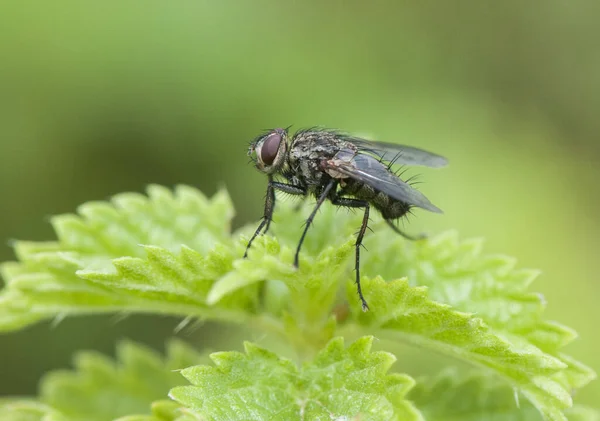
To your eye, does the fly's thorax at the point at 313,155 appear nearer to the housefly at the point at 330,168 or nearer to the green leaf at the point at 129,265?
the housefly at the point at 330,168

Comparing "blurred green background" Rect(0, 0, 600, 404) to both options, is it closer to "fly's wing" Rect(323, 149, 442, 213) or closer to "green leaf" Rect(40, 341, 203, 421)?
"fly's wing" Rect(323, 149, 442, 213)

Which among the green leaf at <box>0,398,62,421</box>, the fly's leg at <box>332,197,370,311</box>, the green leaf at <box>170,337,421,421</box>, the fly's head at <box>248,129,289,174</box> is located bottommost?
the green leaf at <box>0,398,62,421</box>

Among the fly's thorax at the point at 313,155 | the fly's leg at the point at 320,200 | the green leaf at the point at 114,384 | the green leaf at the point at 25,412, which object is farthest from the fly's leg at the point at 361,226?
the green leaf at the point at 25,412

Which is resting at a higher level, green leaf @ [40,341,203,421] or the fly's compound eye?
the fly's compound eye

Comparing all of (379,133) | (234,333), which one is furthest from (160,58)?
(234,333)

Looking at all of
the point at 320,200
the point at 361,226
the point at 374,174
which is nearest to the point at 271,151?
the point at 320,200

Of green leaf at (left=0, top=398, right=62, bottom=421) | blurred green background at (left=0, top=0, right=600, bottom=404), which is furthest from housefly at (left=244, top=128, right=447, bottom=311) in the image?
blurred green background at (left=0, top=0, right=600, bottom=404)

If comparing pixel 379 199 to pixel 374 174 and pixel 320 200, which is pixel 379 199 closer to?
pixel 374 174
